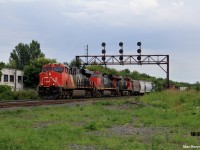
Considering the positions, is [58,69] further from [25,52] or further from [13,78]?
[25,52]

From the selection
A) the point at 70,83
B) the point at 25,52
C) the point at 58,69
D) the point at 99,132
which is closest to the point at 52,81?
the point at 58,69

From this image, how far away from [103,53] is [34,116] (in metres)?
48.1

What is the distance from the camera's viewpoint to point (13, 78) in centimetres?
8100

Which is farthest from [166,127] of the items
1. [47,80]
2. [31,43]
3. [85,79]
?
[31,43]

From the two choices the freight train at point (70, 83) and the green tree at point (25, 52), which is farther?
the green tree at point (25, 52)

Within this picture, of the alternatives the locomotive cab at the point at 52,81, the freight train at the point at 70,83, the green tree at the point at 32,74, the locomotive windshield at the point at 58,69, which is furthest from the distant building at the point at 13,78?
the locomotive windshield at the point at 58,69

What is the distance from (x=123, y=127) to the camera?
15328 mm

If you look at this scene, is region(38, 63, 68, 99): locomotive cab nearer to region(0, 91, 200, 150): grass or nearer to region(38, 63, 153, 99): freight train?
region(38, 63, 153, 99): freight train

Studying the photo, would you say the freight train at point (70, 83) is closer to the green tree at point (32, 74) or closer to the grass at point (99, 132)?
the grass at point (99, 132)

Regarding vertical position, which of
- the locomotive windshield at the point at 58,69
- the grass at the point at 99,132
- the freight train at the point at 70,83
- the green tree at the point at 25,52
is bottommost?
the grass at the point at 99,132

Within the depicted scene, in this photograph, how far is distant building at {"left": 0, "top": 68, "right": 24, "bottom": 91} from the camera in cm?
7659


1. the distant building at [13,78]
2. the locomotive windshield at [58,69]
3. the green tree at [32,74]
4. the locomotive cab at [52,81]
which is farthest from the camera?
the green tree at [32,74]

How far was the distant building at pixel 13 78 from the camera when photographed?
7659cm

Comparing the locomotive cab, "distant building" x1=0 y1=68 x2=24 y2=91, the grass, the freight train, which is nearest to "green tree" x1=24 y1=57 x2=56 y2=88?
"distant building" x1=0 y1=68 x2=24 y2=91
